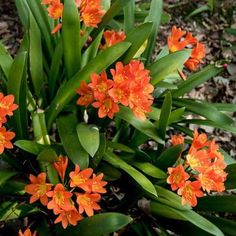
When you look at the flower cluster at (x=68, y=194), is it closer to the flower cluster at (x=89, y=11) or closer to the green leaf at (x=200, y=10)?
the flower cluster at (x=89, y=11)

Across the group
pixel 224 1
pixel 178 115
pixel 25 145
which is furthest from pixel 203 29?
pixel 25 145

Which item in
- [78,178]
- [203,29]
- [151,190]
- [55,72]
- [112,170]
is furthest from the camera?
[203,29]

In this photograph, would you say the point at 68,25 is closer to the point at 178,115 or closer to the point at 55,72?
the point at 55,72

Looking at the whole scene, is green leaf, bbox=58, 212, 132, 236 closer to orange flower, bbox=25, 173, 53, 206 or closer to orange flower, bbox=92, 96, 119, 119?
orange flower, bbox=25, 173, 53, 206

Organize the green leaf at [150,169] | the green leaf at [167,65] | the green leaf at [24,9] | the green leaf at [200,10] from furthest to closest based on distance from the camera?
the green leaf at [200,10] < the green leaf at [24,9] < the green leaf at [167,65] < the green leaf at [150,169]

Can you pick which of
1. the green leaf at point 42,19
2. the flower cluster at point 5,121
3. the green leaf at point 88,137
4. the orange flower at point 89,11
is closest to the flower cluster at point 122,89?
the green leaf at point 88,137

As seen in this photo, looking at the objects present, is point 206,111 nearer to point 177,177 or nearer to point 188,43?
point 188,43

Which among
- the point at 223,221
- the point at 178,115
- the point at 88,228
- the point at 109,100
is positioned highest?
the point at 109,100
